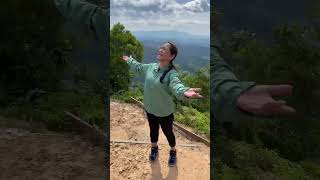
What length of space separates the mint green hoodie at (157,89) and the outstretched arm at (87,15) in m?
0.58

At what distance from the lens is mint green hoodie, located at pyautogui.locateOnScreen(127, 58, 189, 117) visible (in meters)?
3.11

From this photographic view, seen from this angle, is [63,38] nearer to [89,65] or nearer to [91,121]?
[89,65]

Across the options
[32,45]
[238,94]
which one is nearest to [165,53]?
[238,94]

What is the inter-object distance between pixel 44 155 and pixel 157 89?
989 millimetres

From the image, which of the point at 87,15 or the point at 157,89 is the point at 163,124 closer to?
the point at 157,89

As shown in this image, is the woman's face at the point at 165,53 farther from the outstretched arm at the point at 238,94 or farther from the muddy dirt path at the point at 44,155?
the muddy dirt path at the point at 44,155

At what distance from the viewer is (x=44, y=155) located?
3.08 metres

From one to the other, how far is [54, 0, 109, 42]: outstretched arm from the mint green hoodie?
Answer: 1.90 ft

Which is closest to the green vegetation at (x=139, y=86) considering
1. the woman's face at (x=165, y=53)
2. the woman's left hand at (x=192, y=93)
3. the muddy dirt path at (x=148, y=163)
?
the muddy dirt path at (x=148, y=163)

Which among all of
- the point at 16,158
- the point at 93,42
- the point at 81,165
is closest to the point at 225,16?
the point at 93,42

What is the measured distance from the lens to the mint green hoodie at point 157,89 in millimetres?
3107

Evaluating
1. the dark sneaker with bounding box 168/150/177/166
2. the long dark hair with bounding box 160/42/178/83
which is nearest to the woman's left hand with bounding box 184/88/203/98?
the long dark hair with bounding box 160/42/178/83

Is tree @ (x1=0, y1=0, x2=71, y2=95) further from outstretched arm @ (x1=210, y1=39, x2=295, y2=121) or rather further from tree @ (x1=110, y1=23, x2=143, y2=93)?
tree @ (x1=110, y1=23, x2=143, y2=93)

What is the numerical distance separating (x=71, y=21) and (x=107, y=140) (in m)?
0.89
